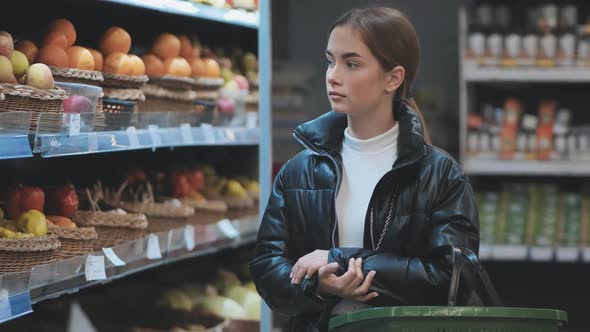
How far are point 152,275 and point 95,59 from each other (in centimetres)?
A: 144

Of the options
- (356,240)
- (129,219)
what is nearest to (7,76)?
(129,219)

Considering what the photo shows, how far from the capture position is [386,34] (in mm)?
2172

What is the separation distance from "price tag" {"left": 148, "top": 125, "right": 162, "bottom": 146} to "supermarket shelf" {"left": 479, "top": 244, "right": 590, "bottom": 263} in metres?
2.20

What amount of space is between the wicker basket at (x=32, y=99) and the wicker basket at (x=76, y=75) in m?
0.09

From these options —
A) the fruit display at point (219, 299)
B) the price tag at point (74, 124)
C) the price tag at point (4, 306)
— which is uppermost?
the price tag at point (74, 124)

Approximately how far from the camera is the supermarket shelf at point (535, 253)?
196 inches

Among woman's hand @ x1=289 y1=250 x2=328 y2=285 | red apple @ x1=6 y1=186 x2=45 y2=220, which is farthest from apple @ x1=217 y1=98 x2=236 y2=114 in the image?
woman's hand @ x1=289 y1=250 x2=328 y2=285

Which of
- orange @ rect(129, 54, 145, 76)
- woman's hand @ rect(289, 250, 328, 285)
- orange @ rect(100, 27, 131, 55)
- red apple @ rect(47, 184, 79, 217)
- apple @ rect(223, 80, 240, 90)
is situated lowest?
woman's hand @ rect(289, 250, 328, 285)

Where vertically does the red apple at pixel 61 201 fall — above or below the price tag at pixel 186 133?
below

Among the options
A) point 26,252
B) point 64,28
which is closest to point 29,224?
point 26,252

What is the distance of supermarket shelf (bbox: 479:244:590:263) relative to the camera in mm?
4973

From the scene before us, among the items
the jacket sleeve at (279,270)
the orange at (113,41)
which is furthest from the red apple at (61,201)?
the jacket sleeve at (279,270)

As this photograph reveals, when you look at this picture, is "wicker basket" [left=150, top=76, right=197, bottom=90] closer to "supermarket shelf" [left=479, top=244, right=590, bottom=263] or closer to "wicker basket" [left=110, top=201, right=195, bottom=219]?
"wicker basket" [left=110, top=201, right=195, bottom=219]

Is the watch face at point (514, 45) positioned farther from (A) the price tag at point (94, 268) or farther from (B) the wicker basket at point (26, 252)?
(B) the wicker basket at point (26, 252)
